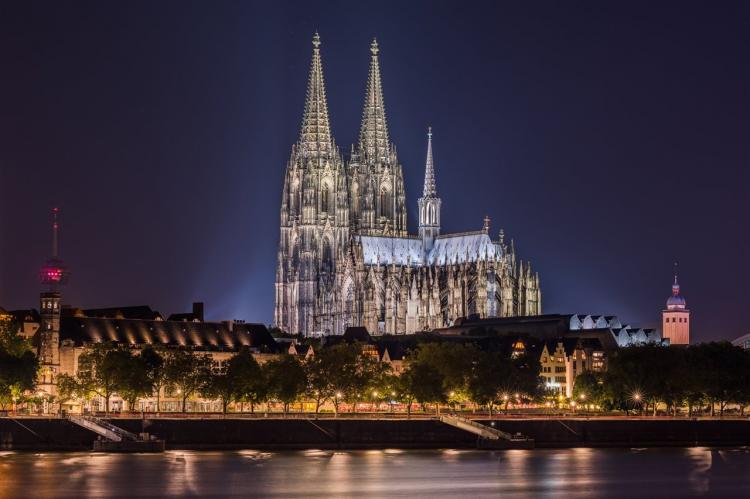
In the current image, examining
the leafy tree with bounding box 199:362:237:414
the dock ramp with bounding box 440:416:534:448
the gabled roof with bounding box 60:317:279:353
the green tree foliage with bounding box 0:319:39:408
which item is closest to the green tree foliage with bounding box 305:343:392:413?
the leafy tree with bounding box 199:362:237:414

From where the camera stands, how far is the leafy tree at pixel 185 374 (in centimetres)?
14350

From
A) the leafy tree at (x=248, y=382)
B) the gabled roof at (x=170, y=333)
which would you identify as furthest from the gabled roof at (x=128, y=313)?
the leafy tree at (x=248, y=382)

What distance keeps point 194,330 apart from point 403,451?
169 feet

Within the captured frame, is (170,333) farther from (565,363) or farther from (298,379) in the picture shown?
(565,363)

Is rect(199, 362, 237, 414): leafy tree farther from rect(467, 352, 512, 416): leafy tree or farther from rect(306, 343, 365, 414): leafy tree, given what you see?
rect(467, 352, 512, 416): leafy tree

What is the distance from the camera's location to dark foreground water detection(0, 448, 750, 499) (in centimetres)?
9788

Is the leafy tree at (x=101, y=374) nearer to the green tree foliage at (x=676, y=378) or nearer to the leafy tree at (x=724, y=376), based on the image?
the green tree foliage at (x=676, y=378)

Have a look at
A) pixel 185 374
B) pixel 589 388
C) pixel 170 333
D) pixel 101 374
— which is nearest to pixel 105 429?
pixel 101 374

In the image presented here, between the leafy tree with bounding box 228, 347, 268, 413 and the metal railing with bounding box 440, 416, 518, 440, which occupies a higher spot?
the leafy tree with bounding box 228, 347, 268, 413

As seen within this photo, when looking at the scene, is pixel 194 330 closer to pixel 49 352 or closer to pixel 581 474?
pixel 49 352

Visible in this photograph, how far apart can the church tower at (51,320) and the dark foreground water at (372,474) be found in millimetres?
30925

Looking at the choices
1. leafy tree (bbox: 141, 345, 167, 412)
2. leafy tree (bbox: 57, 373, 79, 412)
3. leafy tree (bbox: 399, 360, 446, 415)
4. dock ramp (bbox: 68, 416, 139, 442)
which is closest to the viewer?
dock ramp (bbox: 68, 416, 139, 442)

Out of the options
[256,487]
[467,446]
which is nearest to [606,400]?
[467,446]

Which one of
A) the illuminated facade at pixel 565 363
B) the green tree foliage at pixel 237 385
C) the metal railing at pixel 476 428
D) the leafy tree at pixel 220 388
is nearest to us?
the metal railing at pixel 476 428
